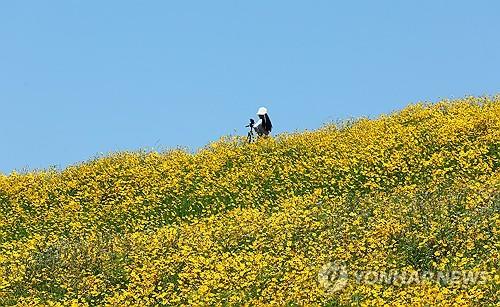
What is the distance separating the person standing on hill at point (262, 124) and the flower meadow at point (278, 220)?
3.76 feet

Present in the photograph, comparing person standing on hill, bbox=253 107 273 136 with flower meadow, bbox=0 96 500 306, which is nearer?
flower meadow, bbox=0 96 500 306

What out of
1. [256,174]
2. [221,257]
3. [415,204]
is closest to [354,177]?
[256,174]

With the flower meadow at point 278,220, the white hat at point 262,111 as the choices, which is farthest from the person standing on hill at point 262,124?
the flower meadow at point 278,220

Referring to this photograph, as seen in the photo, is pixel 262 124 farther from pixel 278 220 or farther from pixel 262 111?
pixel 278 220

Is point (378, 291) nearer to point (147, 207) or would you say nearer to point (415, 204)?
point (415, 204)

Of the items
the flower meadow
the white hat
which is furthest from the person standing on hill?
the flower meadow

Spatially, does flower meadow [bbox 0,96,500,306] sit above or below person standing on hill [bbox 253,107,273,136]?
below

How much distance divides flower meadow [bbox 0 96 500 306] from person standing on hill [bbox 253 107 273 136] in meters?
1.15

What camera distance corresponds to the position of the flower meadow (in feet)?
55.2

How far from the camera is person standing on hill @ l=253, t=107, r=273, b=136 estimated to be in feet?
108

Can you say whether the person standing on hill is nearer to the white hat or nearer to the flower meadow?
the white hat

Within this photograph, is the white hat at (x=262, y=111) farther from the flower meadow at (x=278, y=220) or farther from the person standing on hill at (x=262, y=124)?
the flower meadow at (x=278, y=220)

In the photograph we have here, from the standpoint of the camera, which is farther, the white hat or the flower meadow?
the white hat

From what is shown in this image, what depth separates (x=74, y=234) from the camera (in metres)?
26.6
